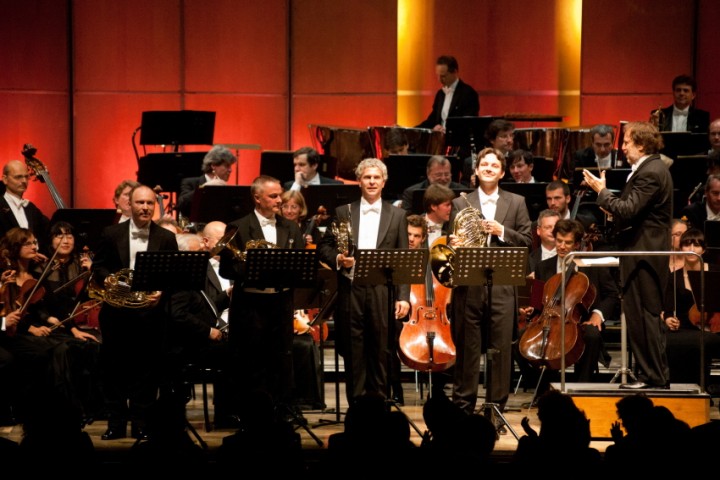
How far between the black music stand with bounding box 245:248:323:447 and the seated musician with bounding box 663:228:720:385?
2.56 meters

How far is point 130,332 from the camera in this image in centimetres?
588

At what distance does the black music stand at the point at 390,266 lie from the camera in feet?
18.4

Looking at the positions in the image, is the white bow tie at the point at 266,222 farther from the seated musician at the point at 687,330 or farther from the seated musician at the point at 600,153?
the seated musician at the point at 600,153

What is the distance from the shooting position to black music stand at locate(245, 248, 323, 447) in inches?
219

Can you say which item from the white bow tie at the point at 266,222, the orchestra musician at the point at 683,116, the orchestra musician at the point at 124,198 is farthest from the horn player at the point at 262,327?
the orchestra musician at the point at 683,116

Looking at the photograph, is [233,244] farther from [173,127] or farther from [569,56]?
[569,56]

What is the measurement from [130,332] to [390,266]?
151 centimetres

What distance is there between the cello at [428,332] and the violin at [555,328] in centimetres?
49

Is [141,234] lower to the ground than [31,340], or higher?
higher

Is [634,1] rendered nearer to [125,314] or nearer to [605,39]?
[605,39]

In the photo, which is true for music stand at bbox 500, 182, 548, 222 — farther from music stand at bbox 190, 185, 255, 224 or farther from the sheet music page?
music stand at bbox 190, 185, 255, 224

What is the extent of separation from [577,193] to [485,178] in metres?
2.56

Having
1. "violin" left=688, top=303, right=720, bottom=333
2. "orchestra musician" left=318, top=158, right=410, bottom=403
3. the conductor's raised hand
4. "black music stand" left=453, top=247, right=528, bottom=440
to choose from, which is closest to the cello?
"orchestra musician" left=318, top=158, right=410, bottom=403

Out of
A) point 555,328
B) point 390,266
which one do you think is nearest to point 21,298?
point 390,266
